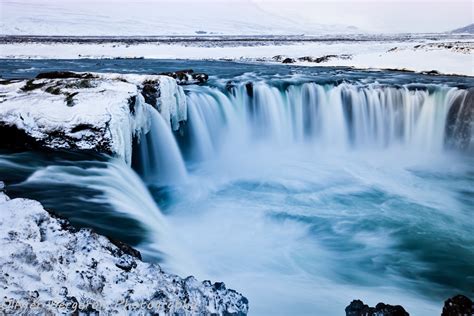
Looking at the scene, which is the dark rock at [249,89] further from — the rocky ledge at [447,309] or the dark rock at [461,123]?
the rocky ledge at [447,309]

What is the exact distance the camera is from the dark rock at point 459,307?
3143mm

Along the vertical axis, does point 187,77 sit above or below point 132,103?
above

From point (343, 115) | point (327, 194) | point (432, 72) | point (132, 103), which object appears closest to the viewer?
point (132, 103)

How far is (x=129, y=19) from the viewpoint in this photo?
365 ft

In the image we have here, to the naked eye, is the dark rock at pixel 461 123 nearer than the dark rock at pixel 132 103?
No

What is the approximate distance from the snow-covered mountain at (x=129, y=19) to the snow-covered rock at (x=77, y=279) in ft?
251

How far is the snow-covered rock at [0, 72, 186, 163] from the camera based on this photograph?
6414 mm

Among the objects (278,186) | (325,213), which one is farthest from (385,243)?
(278,186)

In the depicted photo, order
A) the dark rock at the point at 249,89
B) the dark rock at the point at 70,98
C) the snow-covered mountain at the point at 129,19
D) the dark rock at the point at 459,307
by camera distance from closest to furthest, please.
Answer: the dark rock at the point at 459,307 → the dark rock at the point at 70,98 → the dark rock at the point at 249,89 → the snow-covered mountain at the point at 129,19

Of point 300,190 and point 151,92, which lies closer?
point 151,92

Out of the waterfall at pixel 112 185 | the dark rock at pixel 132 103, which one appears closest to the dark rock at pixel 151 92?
the dark rock at pixel 132 103

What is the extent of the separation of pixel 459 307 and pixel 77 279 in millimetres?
2804

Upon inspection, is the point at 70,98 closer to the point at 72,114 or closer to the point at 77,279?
the point at 72,114

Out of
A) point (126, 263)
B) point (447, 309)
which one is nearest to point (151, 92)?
point (126, 263)
